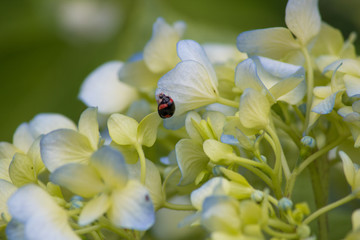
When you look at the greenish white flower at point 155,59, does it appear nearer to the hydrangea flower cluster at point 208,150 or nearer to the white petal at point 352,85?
the hydrangea flower cluster at point 208,150

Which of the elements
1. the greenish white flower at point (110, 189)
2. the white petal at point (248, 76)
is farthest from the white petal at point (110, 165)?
the white petal at point (248, 76)

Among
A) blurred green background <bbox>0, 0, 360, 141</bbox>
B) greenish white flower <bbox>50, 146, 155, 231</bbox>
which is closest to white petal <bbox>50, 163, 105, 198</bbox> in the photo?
greenish white flower <bbox>50, 146, 155, 231</bbox>

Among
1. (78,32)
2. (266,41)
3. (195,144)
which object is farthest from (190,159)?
(78,32)

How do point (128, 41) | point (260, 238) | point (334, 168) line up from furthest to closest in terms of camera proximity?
point (128, 41), point (334, 168), point (260, 238)

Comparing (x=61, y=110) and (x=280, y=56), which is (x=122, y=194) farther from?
(x=61, y=110)

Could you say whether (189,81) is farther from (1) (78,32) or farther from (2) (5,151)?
(1) (78,32)

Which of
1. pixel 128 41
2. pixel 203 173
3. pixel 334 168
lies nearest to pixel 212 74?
pixel 203 173
